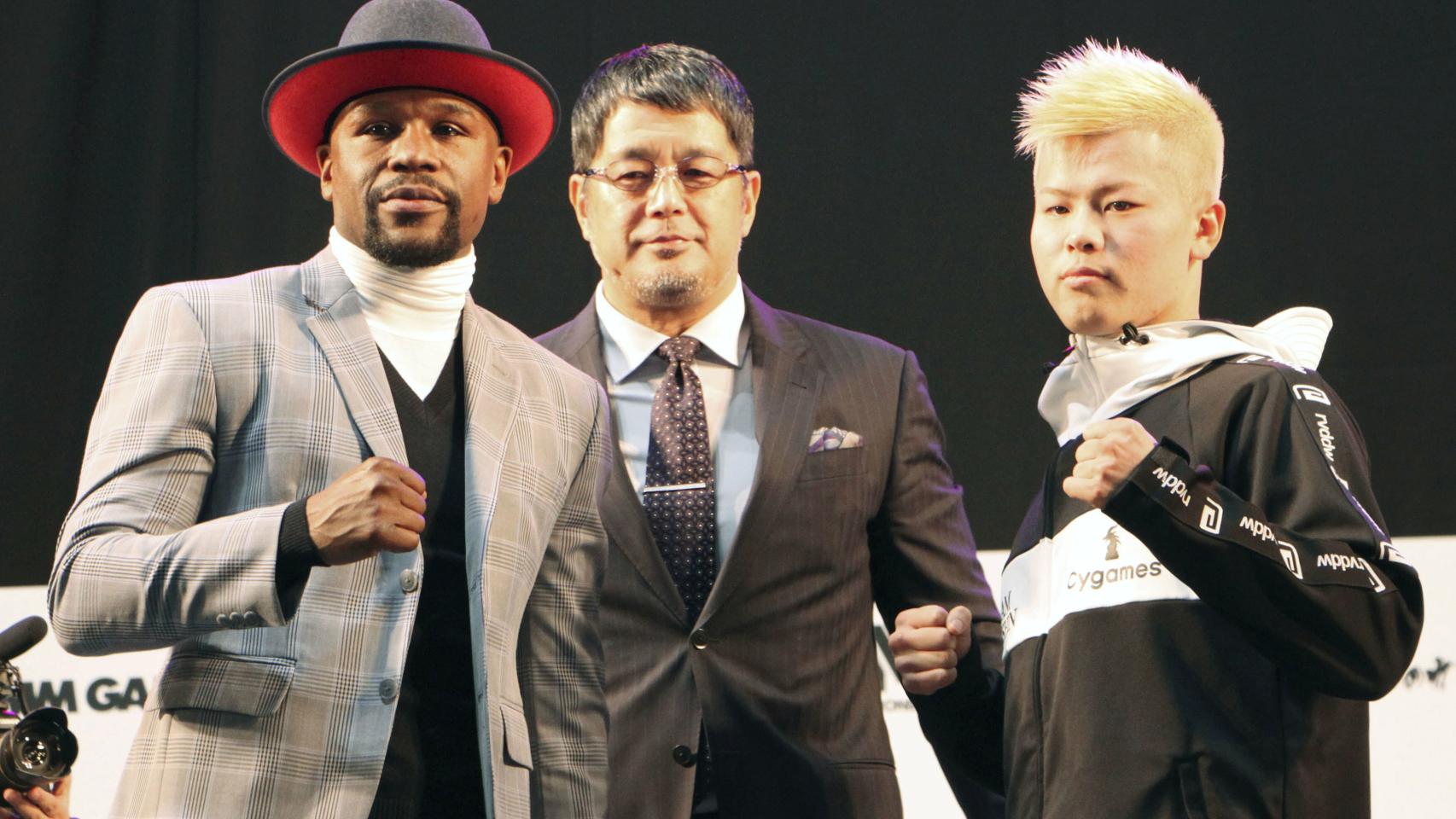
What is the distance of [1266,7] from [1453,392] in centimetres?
93

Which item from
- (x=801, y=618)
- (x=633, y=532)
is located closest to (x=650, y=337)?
(x=633, y=532)

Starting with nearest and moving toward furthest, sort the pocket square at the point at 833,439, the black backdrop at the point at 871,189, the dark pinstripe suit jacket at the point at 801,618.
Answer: the dark pinstripe suit jacket at the point at 801,618 → the pocket square at the point at 833,439 → the black backdrop at the point at 871,189

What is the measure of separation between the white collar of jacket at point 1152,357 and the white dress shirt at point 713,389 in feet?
1.78

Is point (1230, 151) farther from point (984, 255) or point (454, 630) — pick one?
point (454, 630)

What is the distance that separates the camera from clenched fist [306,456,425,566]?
1.61 metres

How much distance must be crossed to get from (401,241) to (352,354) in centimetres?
21

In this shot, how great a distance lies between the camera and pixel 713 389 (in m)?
2.63

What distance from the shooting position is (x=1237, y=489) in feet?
6.14

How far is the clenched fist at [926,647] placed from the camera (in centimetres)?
218

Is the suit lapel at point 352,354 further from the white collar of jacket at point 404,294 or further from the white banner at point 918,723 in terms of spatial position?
the white banner at point 918,723

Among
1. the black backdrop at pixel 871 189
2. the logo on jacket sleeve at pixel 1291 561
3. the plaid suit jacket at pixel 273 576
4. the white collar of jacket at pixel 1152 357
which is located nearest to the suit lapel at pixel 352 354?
the plaid suit jacket at pixel 273 576

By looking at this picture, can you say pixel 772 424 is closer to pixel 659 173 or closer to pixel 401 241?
pixel 659 173

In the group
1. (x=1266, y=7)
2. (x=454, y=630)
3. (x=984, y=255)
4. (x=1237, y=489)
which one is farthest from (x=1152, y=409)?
(x=1266, y=7)

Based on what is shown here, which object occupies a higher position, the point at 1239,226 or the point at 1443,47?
the point at 1443,47
